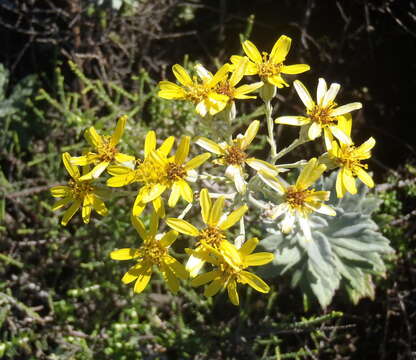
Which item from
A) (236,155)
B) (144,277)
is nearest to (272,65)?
(236,155)

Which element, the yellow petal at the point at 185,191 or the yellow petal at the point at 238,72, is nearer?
the yellow petal at the point at 185,191

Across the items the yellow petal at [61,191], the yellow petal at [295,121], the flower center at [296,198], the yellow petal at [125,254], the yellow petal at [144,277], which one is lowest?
the yellow petal at [144,277]

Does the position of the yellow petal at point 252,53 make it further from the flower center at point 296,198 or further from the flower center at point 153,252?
the flower center at point 153,252

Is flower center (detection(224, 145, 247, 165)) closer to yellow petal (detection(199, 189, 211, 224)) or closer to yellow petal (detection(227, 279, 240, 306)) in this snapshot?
yellow petal (detection(199, 189, 211, 224))

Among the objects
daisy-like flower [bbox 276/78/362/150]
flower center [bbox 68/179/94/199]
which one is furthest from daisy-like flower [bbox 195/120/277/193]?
flower center [bbox 68/179/94/199]

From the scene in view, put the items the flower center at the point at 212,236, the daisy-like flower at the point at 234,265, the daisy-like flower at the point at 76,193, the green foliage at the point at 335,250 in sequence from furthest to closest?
the green foliage at the point at 335,250, the daisy-like flower at the point at 76,193, the flower center at the point at 212,236, the daisy-like flower at the point at 234,265

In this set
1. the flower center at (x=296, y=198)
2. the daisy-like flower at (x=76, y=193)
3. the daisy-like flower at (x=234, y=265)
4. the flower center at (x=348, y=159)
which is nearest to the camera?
the daisy-like flower at (x=234, y=265)

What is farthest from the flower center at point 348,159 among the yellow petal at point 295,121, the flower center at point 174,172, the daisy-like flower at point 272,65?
the flower center at point 174,172

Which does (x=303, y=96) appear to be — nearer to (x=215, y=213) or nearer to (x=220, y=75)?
(x=220, y=75)
